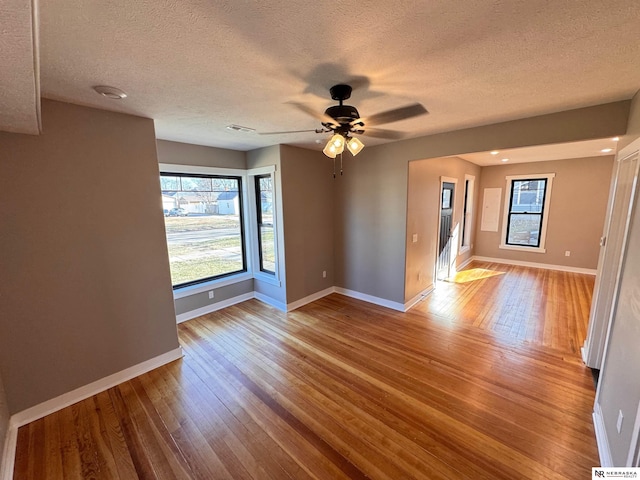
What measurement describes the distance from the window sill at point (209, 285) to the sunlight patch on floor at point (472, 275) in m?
4.05

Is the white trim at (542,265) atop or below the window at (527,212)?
below

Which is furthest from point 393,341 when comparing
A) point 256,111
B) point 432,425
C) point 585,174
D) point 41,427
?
point 585,174

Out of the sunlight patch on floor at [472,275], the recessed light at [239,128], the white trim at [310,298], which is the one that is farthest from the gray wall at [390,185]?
the sunlight patch on floor at [472,275]

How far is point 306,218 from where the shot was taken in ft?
13.4

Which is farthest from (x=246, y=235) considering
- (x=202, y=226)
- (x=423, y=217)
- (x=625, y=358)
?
(x=625, y=358)

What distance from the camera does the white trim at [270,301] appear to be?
4.03 m

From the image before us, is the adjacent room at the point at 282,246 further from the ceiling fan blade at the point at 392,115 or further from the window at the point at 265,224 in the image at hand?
the window at the point at 265,224

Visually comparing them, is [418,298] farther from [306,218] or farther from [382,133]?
[382,133]

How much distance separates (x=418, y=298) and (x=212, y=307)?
3.36 metres

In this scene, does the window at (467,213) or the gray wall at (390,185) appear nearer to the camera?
the gray wall at (390,185)

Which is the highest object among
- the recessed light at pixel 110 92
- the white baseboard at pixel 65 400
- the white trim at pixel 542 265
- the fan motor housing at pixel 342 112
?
the recessed light at pixel 110 92

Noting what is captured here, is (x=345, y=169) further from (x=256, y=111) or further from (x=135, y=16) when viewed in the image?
(x=135, y=16)

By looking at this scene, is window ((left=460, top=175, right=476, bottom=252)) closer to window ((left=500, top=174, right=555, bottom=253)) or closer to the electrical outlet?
window ((left=500, top=174, right=555, bottom=253))

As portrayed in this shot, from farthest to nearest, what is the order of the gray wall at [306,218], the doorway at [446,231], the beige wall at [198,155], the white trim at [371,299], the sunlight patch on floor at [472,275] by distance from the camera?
the sunlight patch on floor at [472,275] < the doorway at [446,231] < the white trim at [371,299] < the gray wall at [306,218] < the beige wall at [198,155]
